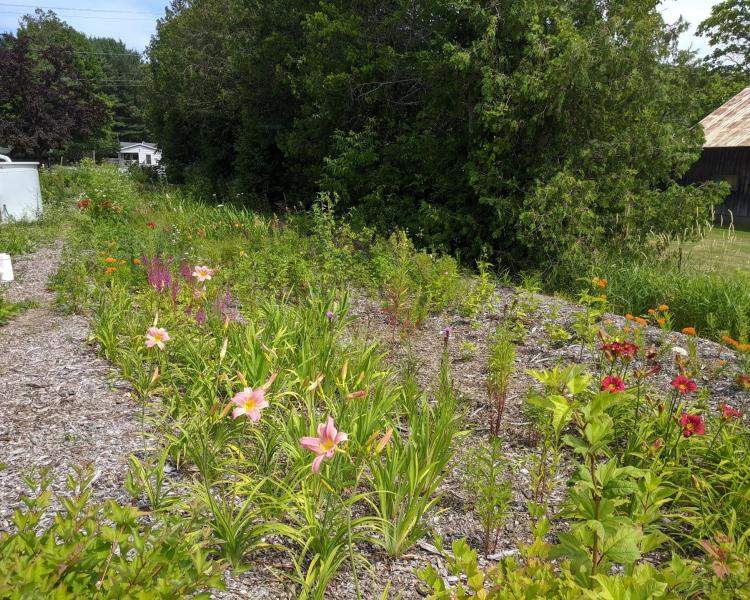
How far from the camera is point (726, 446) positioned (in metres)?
2.57

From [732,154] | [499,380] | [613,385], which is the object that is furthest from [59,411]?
[732,154]

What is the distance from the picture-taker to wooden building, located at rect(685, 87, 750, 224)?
1570 centimetres

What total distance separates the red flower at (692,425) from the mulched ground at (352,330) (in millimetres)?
641

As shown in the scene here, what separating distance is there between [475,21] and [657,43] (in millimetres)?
2431

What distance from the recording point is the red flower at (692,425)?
7.01 ft

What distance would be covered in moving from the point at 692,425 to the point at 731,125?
1769 centimetres

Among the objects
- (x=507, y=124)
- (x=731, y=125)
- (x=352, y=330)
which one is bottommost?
(x=352, y=330)

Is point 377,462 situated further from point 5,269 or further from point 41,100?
point 41,100

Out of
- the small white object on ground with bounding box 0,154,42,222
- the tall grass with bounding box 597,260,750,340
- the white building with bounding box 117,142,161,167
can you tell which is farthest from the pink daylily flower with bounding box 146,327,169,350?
the white building with bounding box 117,142,161,167

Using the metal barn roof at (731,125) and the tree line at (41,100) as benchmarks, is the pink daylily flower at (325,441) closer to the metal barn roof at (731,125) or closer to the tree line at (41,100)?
the metal barn roof at (731,125)

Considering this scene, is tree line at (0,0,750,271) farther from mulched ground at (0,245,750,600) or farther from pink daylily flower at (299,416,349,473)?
pink daylily flower at (299,416,349,473)

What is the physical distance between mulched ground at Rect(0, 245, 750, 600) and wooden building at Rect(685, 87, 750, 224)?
14.1 metres

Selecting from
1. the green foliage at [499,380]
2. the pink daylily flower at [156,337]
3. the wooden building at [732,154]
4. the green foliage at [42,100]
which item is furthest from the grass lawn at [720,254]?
the green foliage at [42,100]

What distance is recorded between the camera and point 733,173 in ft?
A: 55.4
